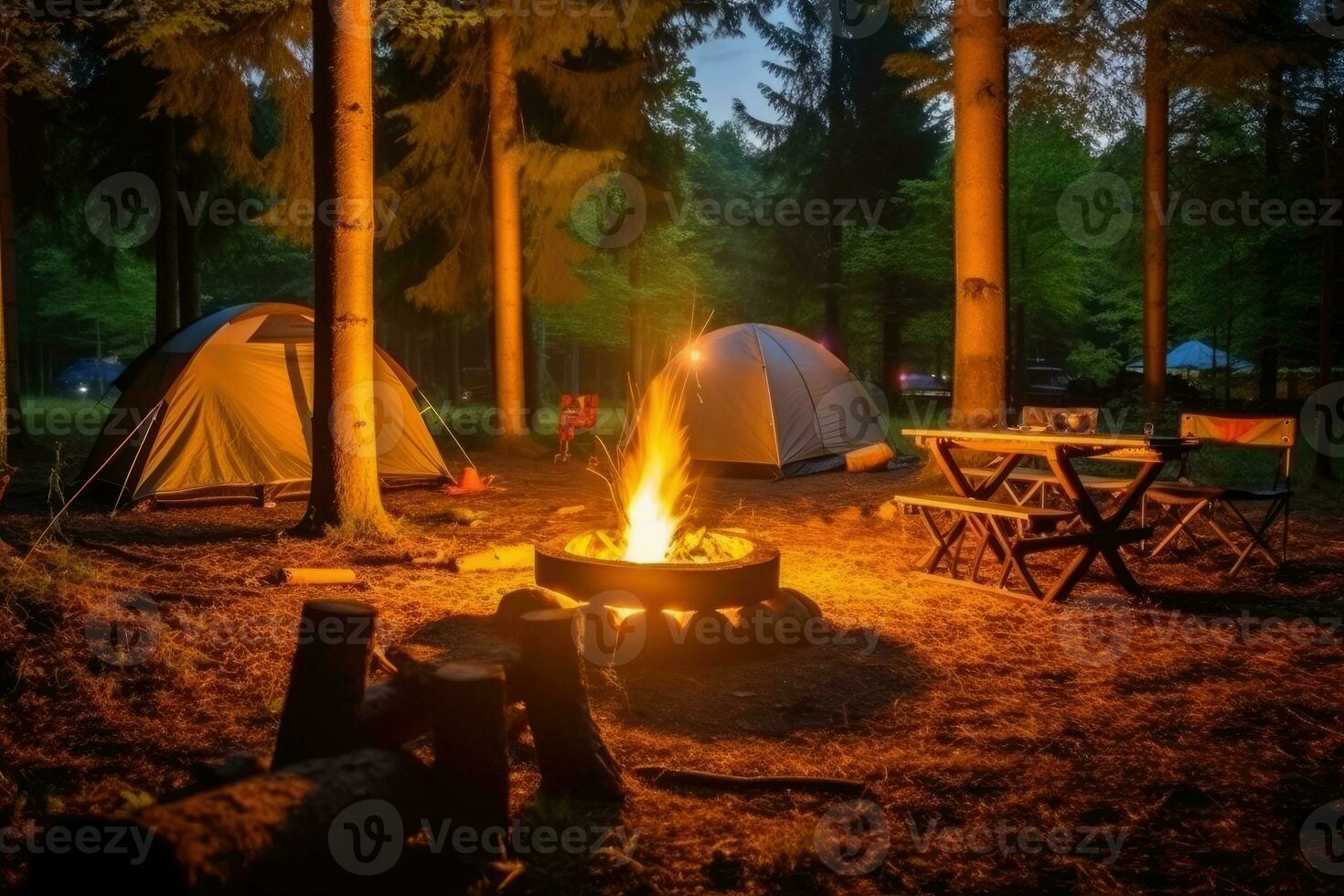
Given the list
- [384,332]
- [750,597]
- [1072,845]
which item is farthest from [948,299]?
[1072,845]

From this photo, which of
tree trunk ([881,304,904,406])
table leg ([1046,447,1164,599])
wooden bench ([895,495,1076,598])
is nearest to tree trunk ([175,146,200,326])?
wooden bench ([895,495,1076,598])

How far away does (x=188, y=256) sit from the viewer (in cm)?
1574

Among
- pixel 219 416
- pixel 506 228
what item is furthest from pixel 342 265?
pixel 506 228

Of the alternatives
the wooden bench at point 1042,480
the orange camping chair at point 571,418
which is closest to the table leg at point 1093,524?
the wooden bench at point 1042,480

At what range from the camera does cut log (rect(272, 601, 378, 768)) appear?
8.37 ft

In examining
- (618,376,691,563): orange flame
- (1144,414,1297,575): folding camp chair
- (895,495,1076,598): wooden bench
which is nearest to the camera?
(618,376,691,563): orange flame

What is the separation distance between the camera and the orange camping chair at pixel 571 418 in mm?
13695

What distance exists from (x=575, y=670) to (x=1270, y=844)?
7.08ft

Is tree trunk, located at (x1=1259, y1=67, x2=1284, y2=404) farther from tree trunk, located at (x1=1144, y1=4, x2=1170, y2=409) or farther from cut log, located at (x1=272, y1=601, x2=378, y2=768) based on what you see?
cut log, located at (x1=272, y1=601, x2=378, y2=768)

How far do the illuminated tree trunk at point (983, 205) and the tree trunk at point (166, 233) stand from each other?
477 inches

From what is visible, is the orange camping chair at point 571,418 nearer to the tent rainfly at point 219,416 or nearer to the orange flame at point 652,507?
the tent rainfly at point 219,416

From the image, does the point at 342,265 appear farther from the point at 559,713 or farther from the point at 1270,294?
the point at 1270,294

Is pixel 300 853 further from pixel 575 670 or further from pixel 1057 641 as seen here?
pixel 1057 641

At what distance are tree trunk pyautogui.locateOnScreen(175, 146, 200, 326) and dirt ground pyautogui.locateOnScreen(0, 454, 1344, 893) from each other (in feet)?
33.4
